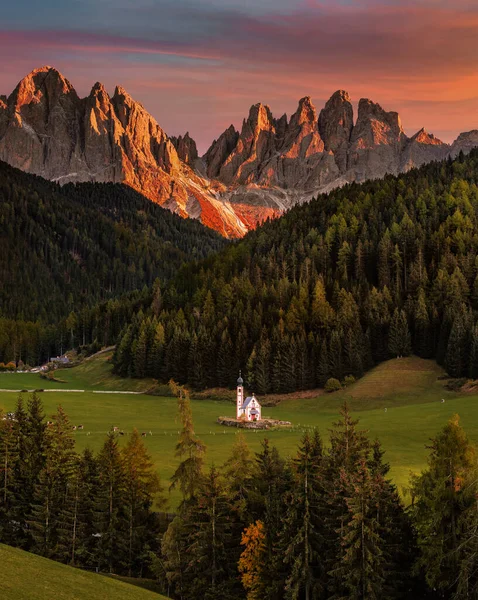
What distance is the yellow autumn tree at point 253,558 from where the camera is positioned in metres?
50.7

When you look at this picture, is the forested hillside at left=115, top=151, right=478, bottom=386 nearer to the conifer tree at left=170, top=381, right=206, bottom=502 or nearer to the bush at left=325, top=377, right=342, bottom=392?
the bush at left=325, top=377, right=342, bottom=392

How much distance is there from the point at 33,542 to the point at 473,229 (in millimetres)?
145735

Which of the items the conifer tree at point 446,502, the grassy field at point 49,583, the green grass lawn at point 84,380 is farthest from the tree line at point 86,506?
the green grass lawn at point 84,380

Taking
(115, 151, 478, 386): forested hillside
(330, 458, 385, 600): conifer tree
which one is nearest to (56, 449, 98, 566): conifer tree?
(330, 458, 385, 600): conifer tree

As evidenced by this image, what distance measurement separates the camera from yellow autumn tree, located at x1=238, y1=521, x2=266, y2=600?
5069 cm

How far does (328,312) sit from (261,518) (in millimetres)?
109268

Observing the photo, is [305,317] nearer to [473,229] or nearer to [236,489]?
[473,229]

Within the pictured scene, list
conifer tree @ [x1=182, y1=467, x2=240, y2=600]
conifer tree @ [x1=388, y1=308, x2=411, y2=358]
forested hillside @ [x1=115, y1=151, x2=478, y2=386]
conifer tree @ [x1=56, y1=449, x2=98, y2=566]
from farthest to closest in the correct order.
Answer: conifer tree @ [x1=388, y1=308, x2=411, y2=358] < forested hillside @ [x1=115, y1=151, x2=478, y2=386] < conifer tree @ [x1=56, y1=449, x2=98, y2=566] < conifer tree @ [x1=182, y1=467, x2=240, y2=600]

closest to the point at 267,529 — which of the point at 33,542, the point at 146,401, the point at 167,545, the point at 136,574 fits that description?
the point at 167,545

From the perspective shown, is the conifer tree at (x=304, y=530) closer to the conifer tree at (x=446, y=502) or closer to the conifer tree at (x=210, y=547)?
the conifer tree at (x=210, y=547)

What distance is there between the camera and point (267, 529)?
51281 millimetres

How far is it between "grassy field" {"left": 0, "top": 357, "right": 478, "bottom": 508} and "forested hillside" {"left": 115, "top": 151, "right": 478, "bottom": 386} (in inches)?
273

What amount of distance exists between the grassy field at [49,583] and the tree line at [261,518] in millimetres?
7856

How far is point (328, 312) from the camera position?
16050cm
